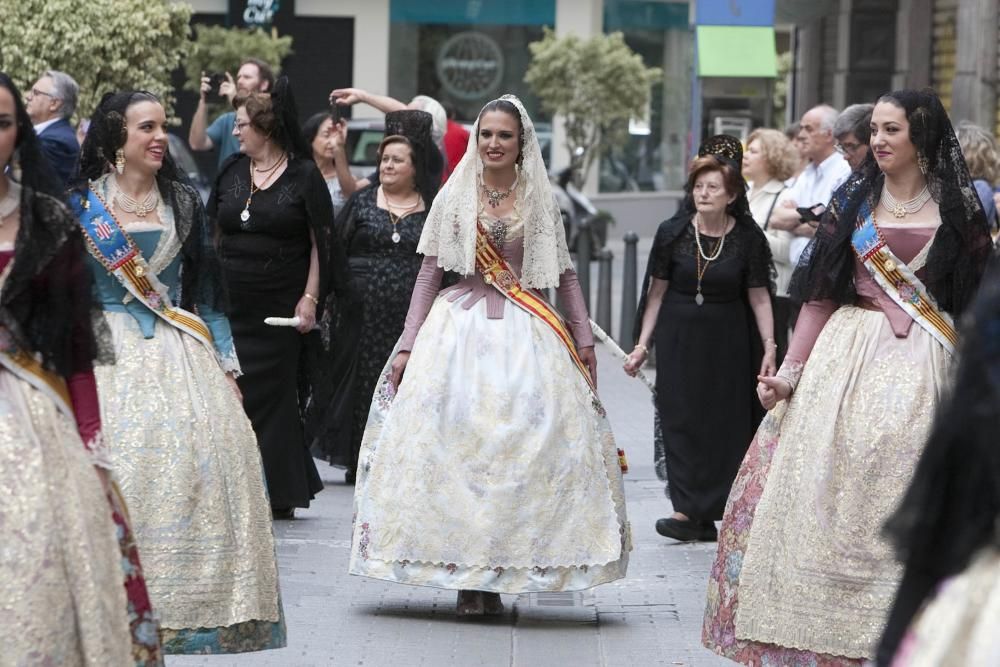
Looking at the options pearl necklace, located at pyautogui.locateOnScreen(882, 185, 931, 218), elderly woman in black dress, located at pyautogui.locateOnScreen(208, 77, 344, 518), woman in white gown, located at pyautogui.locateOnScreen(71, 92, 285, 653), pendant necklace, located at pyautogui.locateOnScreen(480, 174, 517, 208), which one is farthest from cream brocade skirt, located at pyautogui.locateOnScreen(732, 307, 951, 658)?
elderly woman in black dress, located at pyautogui.locateOnScreen(208, 77, 344, 518)

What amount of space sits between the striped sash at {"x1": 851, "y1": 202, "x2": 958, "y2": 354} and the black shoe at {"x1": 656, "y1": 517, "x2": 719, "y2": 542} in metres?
3.11

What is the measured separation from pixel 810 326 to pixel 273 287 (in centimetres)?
331

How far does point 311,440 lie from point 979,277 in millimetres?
4555

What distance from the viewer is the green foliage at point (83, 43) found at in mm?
15430

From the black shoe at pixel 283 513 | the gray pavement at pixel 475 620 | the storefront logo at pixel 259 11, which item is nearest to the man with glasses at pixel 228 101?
the black shoe at pixel 283 513

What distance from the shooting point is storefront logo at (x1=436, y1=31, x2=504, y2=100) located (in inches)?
1438

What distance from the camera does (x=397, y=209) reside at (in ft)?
33.0

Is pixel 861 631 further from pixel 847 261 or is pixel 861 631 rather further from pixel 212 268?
pixel 212 268

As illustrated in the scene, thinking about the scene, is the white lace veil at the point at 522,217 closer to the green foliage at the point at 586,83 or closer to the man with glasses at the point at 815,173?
the man with glasses at the point at 815,173

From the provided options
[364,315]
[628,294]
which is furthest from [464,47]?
[364,315]

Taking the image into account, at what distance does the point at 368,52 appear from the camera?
36.6m

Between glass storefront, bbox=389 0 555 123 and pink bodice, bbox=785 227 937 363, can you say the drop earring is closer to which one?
pink bodice, bbox=785 227 937 363

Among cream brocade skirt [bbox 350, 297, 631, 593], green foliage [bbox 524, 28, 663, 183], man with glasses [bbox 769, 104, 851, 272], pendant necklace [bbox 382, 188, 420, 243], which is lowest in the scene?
cream brocade skirt [bbox 350, 297, 631, 593]

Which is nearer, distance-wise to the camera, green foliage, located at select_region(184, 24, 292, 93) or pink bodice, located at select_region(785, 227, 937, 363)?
pink bodice, located at select_region(785, 227, 937, 363)
